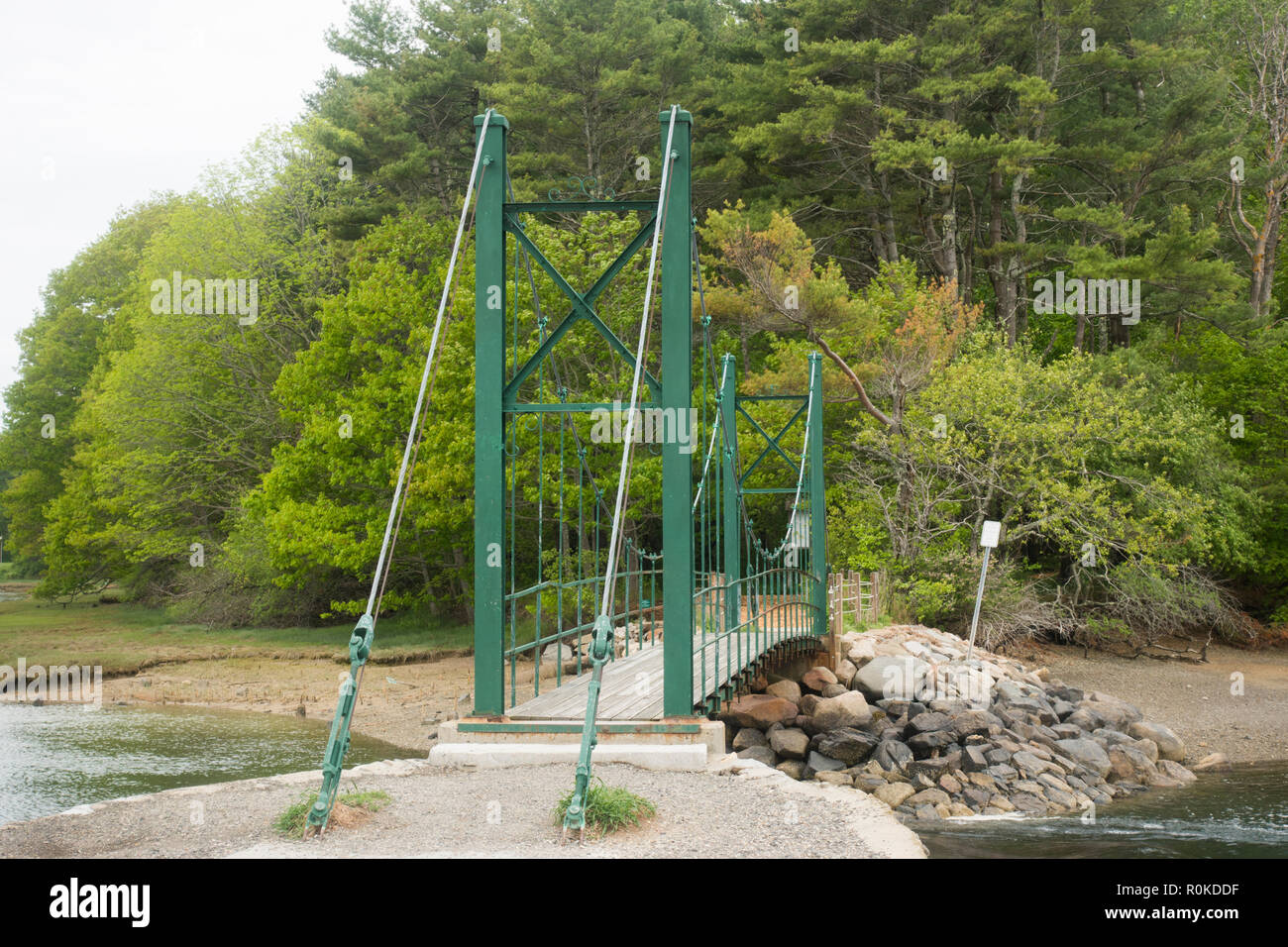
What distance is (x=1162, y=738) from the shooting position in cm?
1351

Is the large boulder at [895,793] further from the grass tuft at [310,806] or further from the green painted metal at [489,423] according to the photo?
the grass tuft at [310,806]

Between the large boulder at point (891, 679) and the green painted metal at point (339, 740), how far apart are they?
9830mm

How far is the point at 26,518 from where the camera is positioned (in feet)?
116

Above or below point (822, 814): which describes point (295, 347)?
above

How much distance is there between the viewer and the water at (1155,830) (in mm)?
9125

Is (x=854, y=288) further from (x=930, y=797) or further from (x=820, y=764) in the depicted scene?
(x=930, y=797)

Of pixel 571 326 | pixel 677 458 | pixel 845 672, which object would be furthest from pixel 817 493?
pixel 571 326

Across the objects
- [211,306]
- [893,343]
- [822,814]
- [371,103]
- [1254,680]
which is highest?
[371,103]

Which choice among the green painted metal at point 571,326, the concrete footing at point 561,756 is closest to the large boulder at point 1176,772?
the concrete footing at point 561,756

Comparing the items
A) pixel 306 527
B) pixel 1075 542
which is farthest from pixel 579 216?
pixel 1075 542

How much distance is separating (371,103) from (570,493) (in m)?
11.2
